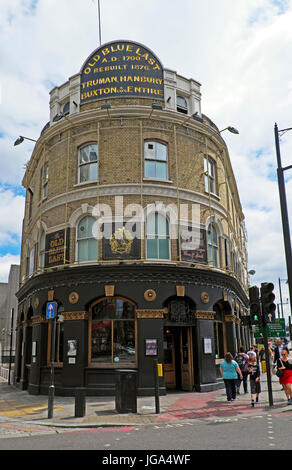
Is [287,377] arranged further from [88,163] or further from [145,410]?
[88,163]

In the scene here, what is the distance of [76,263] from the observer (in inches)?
646

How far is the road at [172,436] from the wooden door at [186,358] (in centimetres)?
598

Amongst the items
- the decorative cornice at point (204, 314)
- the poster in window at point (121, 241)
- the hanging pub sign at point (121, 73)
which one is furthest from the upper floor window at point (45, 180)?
the decorative cornice at point (204, 314)

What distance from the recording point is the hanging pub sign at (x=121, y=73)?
1822 centimetres

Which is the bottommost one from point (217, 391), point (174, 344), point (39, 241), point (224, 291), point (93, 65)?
point (217, 391)

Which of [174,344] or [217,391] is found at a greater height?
[174,344]

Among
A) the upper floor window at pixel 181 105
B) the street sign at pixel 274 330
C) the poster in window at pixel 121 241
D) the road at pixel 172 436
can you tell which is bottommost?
the road at pixel 172 436

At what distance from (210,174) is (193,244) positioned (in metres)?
4.39

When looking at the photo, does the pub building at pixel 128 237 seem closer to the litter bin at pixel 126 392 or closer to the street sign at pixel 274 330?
the street sign at pixel 274 330

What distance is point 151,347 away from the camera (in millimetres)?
14891

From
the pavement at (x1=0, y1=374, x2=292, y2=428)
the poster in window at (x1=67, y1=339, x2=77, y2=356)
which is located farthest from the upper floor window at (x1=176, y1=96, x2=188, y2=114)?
the pavement at (x1=0, y1=374, x2=292, y2=428)
